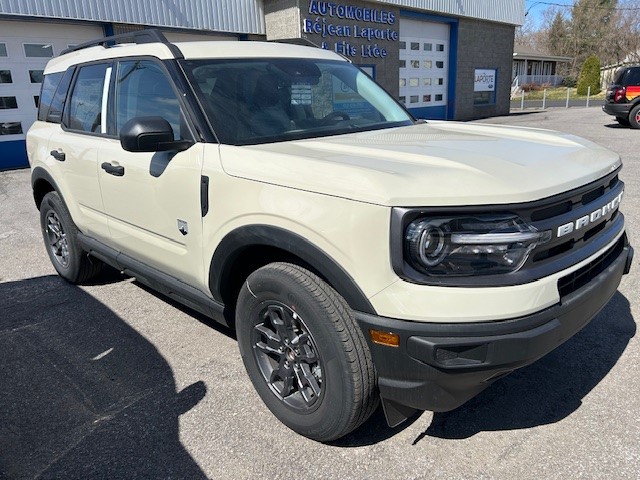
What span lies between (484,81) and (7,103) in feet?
60.1

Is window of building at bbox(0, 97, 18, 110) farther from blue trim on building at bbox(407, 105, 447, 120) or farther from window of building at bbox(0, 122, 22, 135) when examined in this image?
blue trim on building at bbox(407, 105, 447, 120)

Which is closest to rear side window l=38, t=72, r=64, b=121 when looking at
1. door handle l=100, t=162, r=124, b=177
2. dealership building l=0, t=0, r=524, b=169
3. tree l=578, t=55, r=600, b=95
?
door handle l=100, t=162, r=124, b=177

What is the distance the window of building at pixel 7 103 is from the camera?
439 inches

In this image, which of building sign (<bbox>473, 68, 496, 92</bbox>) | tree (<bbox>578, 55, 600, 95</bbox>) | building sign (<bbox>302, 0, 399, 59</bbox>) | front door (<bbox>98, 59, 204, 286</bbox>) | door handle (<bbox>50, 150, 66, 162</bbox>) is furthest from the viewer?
tree (<bbox>578, 55, 600, 95</bbox>)

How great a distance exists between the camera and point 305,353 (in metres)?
2.45

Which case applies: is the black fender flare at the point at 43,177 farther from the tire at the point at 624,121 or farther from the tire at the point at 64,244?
the tire at the point at 624,121

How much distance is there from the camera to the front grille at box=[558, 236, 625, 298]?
2.12 metres

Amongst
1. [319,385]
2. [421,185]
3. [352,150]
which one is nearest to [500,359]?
[421,185]

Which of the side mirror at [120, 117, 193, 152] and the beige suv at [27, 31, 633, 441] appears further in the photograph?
the side mirror at [120, 117, 193, 152]

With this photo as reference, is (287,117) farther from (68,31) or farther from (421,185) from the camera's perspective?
(68,31)

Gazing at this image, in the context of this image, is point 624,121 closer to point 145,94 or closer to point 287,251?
point 145,94

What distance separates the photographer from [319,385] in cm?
245

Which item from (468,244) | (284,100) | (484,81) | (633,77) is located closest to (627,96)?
(633,77)

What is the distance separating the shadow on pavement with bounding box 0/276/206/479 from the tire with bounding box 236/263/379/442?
52 cm
